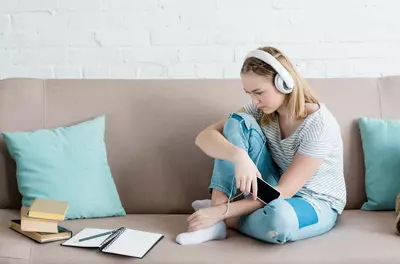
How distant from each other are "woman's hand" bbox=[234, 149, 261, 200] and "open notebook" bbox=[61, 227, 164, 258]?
30 centimetres

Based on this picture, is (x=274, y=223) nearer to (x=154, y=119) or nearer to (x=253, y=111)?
(x=253, y=111)

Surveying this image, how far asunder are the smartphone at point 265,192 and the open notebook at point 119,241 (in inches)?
13.5

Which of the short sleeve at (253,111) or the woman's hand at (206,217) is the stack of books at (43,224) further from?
the short sleeve at (253,111)

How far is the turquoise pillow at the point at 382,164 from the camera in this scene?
238cm

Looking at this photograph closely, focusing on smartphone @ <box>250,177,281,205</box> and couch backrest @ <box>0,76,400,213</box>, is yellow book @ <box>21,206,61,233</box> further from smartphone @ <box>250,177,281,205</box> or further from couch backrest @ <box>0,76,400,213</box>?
smartphone @ <box>250,177,281,205</box>

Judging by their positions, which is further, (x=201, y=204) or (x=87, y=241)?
(x=201, y=204)

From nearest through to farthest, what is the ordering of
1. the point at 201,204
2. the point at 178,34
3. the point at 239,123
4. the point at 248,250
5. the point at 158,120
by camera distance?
1. the point at 248,250
2. the point at 239,123
3. the point at 201,204
4. the point at 158,120
5. the point at 178,34

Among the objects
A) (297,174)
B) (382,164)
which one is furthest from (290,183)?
(382,164)

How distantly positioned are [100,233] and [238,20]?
120 cm

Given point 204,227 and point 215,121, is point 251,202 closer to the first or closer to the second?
point 204,227

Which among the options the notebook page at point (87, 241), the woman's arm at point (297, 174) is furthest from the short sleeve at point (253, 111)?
the notebook page at point (87, 241)

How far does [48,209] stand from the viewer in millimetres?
2035

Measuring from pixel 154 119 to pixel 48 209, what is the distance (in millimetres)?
603

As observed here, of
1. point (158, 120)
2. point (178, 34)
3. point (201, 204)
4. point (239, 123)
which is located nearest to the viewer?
point (239, 123)
